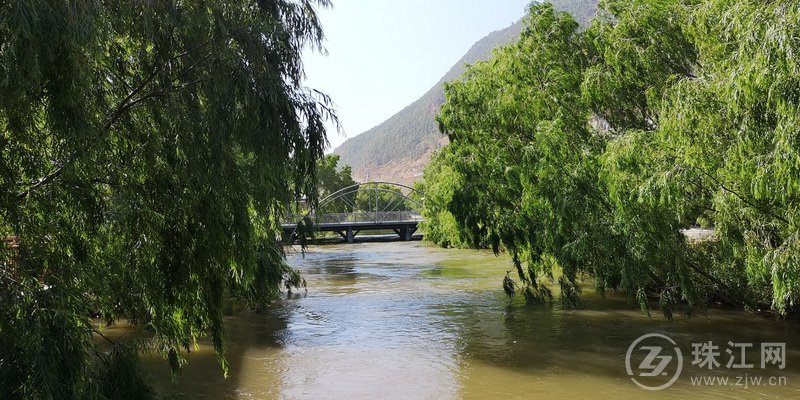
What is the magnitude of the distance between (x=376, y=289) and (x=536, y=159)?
9367 mm

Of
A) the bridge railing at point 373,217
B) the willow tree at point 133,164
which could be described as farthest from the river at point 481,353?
the bridge railing at point 373,217

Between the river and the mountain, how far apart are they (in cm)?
11421

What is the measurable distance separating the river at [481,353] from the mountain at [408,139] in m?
114

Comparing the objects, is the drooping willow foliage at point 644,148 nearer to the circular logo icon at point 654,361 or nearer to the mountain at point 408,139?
the circular logo icon at point 654,361

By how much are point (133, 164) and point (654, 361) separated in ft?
27.1

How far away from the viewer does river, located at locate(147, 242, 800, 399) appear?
30.8 feet

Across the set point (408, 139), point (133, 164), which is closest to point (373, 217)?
point (133, 164)

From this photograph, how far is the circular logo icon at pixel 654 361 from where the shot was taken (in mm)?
9445

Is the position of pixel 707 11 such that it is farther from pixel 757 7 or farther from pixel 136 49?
pixel 136 49

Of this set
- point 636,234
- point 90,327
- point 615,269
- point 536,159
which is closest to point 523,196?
point 536,159

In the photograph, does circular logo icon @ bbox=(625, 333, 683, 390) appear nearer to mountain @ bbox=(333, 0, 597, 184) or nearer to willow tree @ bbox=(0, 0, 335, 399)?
willow tree @ bbox=(0, 0, 335, 399)

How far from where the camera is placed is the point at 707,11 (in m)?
10.0
